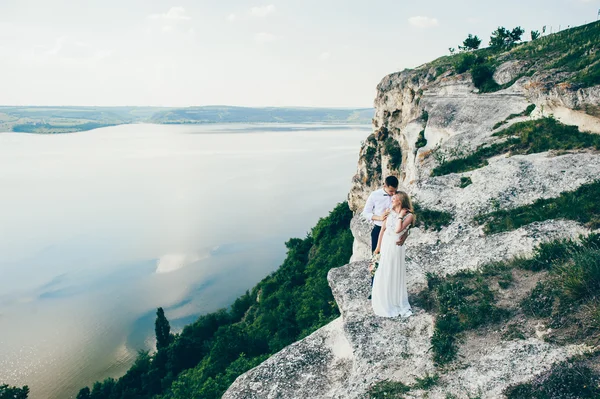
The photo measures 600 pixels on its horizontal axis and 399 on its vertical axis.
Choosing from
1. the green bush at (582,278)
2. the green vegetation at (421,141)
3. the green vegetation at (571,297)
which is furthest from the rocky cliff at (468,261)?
the green vegetation at (421,141)

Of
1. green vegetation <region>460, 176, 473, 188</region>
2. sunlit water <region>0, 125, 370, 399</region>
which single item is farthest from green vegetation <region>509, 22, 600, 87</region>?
sunlit water <region>0, 125, 370, 399</region>

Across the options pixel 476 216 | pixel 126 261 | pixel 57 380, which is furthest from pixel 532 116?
pixel 126 261

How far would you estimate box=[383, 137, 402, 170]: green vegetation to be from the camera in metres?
34.0

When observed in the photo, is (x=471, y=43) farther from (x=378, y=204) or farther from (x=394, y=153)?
(x=378, y=204)

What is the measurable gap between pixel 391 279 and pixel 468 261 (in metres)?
3.27

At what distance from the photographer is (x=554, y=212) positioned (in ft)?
34.4

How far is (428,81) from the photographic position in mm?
32906

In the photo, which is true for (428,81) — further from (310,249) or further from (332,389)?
(332,389)

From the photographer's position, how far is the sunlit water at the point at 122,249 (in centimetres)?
3650

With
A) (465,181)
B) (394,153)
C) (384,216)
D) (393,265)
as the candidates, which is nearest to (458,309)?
(393,265)

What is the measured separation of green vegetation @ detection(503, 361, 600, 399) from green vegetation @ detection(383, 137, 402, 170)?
1138 inches

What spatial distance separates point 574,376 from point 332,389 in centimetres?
440

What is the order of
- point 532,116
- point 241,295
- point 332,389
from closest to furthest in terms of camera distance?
point 332,389
point 532,116
point 241,295

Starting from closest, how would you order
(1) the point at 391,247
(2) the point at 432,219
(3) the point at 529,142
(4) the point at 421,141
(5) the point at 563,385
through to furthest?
(5) the point at 563,385 → (1) the point at 391,247 → (2) the point at 432,219 → (3) the point at 529,142 → (4) the point at 421,141
